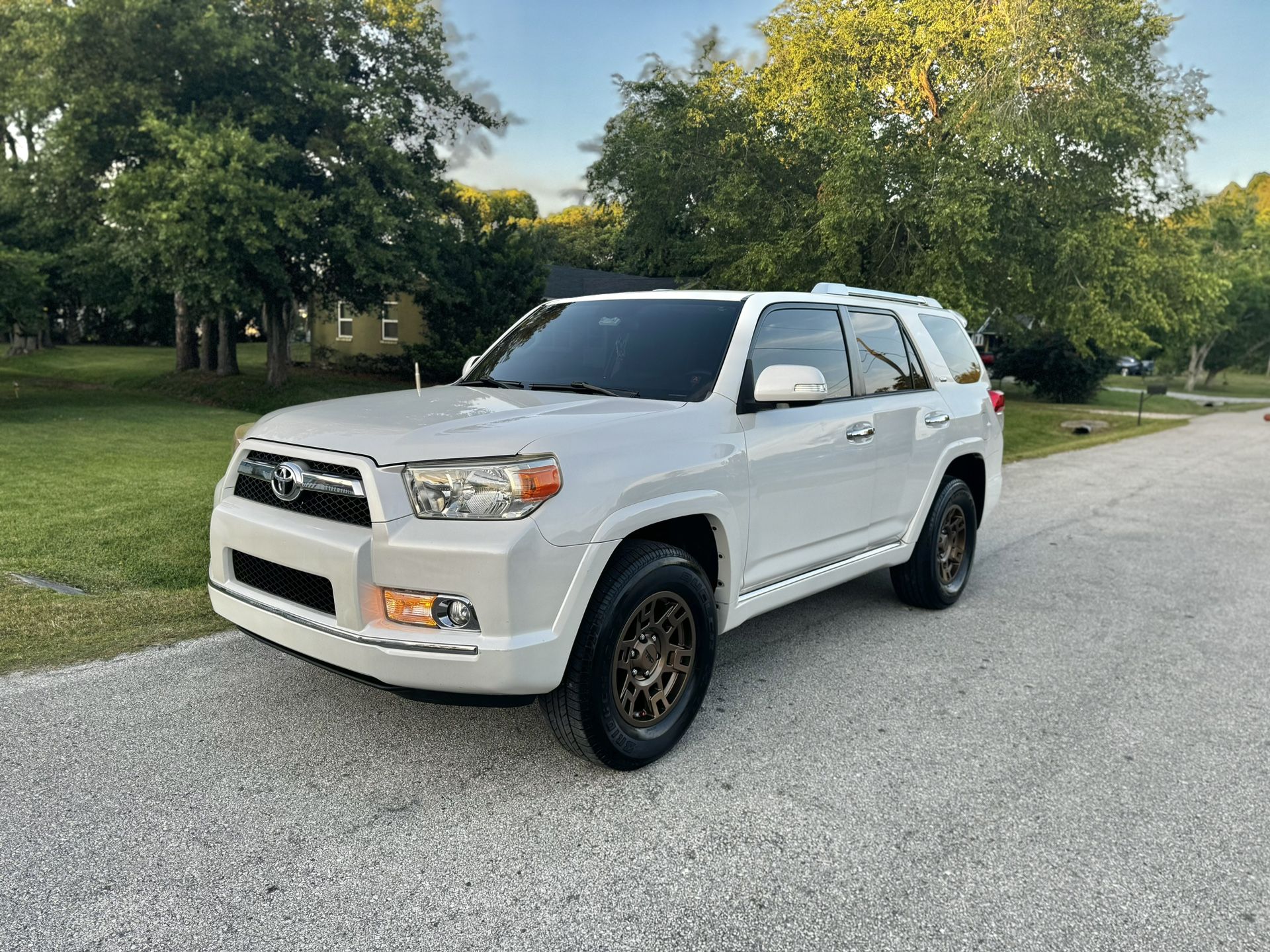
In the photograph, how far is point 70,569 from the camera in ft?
19.8

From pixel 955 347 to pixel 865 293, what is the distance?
4.15ft

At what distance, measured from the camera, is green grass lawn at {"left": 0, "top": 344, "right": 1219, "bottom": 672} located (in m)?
4.88


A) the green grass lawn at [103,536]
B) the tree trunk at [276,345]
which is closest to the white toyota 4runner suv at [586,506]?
the green grass lawn at [103,536]

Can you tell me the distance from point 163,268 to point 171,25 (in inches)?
199

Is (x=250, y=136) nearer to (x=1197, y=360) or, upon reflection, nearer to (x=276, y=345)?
(x=276, y=345)

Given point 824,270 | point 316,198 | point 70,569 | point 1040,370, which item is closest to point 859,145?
point 824,270

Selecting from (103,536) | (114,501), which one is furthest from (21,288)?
(103,536)

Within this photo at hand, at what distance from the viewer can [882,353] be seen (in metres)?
5.12

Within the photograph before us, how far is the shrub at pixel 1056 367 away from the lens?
3097 cm

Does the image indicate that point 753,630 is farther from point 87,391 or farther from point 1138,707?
point 87,391

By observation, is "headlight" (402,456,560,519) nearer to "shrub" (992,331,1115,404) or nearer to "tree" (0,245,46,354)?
"tree" (0,245,46,354)

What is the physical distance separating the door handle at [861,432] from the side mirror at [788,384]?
2.46 feet

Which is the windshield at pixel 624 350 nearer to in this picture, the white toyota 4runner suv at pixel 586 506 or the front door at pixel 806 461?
the white toyota 4runner suv at pixel 586 506

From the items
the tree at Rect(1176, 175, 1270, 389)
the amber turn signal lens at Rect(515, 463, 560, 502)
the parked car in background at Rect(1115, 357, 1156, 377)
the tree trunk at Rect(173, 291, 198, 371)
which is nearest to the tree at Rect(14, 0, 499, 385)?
the tree trunk at Rect(173, 291, 198, 371)
